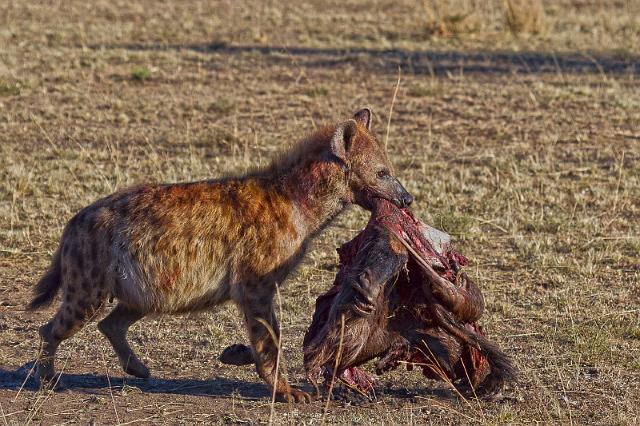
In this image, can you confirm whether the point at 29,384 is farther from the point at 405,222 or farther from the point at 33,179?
the point at 33,179

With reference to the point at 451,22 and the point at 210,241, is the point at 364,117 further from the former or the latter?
the point at 451,22

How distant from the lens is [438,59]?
57.9 feet

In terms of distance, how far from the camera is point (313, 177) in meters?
6.83

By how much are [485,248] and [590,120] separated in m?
4.82

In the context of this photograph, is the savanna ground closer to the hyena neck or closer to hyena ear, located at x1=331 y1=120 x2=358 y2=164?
the hyena neck

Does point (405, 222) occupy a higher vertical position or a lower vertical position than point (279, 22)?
higher

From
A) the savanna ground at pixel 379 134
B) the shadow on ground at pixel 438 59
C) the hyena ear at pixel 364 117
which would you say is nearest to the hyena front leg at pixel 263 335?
the savanna ground at pixel 379 134

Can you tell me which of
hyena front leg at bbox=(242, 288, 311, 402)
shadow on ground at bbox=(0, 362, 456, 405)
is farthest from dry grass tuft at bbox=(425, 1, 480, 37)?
hyena front leg at bbox=(242, 288, 311, 402)

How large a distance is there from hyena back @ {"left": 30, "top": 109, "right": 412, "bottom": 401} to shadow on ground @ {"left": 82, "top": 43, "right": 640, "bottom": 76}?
985 centimetres

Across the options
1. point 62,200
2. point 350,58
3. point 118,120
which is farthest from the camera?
point 350,58

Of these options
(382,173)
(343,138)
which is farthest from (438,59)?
(343,138)

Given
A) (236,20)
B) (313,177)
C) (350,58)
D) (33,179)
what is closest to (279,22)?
(236,20)

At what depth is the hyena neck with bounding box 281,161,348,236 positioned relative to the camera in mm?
6801

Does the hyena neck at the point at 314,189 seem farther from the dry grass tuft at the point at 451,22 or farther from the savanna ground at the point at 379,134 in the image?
the dry grass tuft at the point at 451,22
